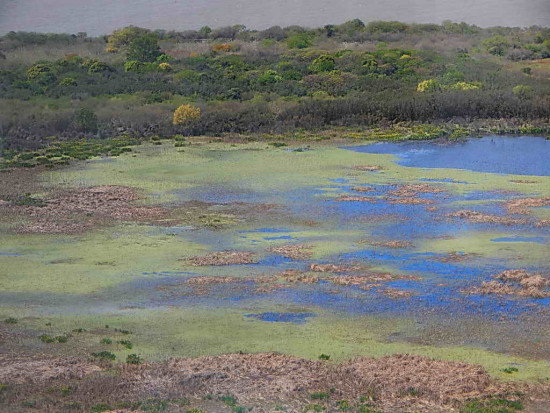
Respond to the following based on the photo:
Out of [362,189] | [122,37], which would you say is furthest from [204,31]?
[362,189]

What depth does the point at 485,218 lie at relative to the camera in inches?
816

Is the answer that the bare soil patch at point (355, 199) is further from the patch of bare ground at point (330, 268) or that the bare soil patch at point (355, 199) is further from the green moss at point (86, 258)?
the patch of bare ground at point (330, 268)

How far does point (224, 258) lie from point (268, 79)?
2531 cm

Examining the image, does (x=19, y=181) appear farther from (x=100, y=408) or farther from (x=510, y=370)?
(x=510, y=370)

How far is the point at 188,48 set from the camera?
5481cm

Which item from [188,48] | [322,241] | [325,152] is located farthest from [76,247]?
[188,48]

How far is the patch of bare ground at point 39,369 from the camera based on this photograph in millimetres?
11992

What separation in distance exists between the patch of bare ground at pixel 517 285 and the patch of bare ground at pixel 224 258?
12.9 ft

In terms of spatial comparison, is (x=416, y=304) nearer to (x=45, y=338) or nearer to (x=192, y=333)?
(x=192, y=333)

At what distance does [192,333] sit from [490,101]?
77.9 ft

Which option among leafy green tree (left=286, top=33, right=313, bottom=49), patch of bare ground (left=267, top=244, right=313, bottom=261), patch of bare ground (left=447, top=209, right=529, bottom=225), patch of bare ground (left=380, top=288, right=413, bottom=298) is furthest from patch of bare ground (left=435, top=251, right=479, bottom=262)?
leafy green tree (left=286, top=33, right=313, bottom=49)

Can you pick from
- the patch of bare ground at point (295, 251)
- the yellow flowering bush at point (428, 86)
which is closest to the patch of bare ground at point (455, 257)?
the patch of bare ground at point (295, 251)

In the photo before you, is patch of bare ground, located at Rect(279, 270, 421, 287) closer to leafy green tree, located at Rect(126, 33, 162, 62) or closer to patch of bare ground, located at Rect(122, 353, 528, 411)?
patch of bare ground, located at Rect(122, 353, 528, 411)

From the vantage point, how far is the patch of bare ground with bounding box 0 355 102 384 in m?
12.0
